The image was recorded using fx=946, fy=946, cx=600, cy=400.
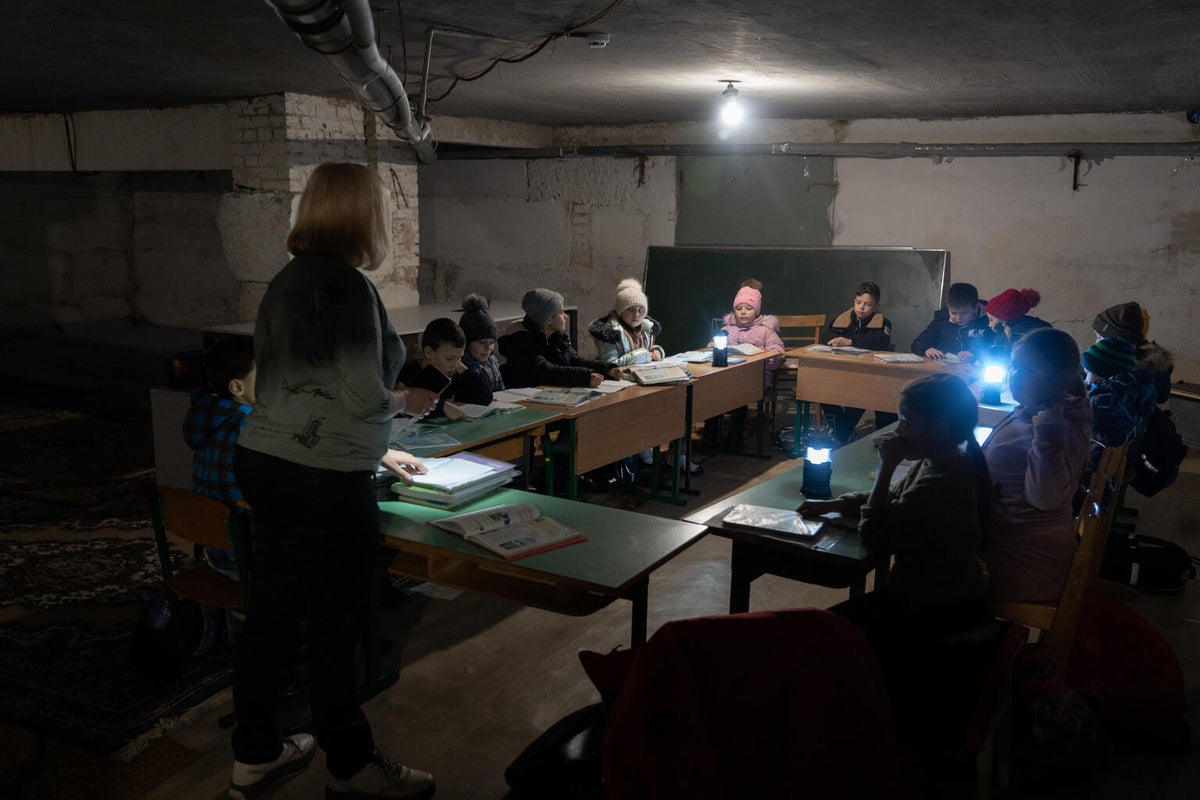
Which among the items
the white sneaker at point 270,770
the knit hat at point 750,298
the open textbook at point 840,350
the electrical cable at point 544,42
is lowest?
the white sneaker at point 270,770

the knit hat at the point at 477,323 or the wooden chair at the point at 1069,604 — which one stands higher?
the knit hat at the point at 477,323

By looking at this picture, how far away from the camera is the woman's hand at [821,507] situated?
2.91 metres

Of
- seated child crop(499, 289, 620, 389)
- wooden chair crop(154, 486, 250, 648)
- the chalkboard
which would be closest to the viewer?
wooden chair crop(154, 486, 250, 648)

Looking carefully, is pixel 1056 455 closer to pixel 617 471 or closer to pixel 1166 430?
pixel 1166 430

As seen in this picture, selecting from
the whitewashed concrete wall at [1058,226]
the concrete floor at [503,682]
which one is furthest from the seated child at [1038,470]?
the whitewashed concrete wall at [1058,226]

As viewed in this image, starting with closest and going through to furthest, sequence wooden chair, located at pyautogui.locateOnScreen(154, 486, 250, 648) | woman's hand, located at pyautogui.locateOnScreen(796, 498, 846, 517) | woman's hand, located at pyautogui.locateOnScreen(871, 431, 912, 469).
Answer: woman's hand, located at pyautogui.locateOnScreen(871, 431, 912, 469), wooden chair, located at pyautogui.locateOnScreen(154, 486, 250, 648), woman's hand, located at pyautogui.locateOnScreen(796, 498, 846, 517)

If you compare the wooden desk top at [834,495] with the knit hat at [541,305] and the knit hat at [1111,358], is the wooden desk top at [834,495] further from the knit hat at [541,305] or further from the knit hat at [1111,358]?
the knit hat at [541,305]

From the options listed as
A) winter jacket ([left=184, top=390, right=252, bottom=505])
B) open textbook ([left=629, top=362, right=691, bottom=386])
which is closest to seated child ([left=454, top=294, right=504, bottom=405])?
open textbook ([left=629, top=362, right=691, bottom=386])

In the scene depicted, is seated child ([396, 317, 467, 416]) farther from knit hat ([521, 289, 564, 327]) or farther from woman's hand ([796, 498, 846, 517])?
Result: woman's hand ([796, 498, 846, 517])

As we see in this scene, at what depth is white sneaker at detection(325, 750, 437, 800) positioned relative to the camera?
2.55 metres

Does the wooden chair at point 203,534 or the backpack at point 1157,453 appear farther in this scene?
the backpack at point 1157,453

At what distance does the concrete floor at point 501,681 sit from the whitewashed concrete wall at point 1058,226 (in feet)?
9.02

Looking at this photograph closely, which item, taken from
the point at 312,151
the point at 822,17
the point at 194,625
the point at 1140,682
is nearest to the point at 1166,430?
the point at 1140,682

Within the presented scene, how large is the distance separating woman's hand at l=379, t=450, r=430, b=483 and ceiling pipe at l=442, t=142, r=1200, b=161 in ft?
19.8
